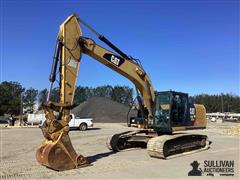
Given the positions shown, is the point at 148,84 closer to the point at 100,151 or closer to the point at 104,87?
the point at 100,151

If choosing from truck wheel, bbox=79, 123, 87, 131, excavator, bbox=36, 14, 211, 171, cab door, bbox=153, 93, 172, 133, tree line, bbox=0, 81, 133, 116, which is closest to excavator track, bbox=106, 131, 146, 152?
Answer: excavator, bbox=36, 14, 211, 171

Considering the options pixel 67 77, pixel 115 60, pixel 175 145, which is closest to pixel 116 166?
pixel 67 77

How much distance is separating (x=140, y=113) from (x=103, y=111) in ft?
137

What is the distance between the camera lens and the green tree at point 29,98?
11186 cm

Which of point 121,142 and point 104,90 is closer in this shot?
point 121,142

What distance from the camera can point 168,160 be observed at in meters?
13.9

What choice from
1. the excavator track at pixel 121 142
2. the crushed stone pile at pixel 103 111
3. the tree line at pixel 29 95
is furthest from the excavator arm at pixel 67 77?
the tree line at pixel 29 95

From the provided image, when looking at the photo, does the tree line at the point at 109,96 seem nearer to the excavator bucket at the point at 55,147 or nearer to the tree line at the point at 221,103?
the tree line at the point at 221,103

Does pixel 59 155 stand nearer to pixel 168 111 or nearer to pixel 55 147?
pixel 55 147

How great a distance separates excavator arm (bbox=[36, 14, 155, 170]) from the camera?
11.4 m

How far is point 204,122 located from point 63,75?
28.1ft

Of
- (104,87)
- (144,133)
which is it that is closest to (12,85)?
(104,87)

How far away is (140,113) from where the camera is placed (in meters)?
17.0

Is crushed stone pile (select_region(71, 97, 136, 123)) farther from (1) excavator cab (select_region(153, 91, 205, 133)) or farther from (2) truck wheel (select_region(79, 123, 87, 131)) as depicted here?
(1) excavator cab (select_region(153, 91, 205, 133))
